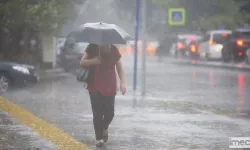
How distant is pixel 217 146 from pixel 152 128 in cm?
227

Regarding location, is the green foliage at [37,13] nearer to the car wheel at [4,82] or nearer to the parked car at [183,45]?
the car wheel at [4,82]

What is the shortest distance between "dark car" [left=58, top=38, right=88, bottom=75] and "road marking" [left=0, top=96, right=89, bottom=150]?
13.6 m

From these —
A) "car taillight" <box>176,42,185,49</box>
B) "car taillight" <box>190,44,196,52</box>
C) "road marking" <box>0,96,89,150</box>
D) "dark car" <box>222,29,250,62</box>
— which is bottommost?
"car taillight" <box>176,42,185,49</box>

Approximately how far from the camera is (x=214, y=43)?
46.5 metres

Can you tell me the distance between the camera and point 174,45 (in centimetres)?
5853

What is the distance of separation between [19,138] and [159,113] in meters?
4.88

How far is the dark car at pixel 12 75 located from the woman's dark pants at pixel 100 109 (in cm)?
1073

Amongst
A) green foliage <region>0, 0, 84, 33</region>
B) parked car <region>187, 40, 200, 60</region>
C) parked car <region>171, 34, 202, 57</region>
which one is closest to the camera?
green foliage <region>0, 0, 84, 33</region>

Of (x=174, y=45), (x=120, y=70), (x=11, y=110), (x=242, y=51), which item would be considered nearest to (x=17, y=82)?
(x=11, y=110)

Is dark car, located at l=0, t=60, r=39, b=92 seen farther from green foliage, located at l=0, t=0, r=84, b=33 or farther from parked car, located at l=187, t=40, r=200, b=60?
parked car, located at l=187, t=40, r=200, b=60

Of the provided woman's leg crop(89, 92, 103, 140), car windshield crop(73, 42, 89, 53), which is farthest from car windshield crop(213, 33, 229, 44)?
woman's leg crop(89, 92, 103, 140)

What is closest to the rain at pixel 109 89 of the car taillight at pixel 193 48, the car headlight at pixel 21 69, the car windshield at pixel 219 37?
the car headlight at pixel 21 69

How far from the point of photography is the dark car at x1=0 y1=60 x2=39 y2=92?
21453mm

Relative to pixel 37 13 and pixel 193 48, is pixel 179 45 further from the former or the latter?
pixel 37 13
